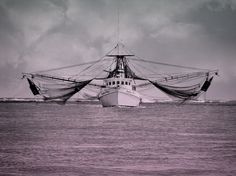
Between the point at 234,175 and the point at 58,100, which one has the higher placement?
the point at 58,100

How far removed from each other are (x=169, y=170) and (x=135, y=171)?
1025mm

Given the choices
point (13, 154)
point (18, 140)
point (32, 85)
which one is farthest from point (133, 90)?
point (13, 154)

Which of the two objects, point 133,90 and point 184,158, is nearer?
point 184,158

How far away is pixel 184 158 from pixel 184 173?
3.03 meters

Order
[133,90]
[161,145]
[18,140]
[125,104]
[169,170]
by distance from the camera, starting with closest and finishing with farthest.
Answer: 1. [169,170]
2. [161,145]
3. [18,140]
4. [125,104]
5. [133,90]

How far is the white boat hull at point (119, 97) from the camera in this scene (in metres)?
55.3

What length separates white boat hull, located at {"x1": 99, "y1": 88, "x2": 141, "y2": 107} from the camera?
55281 millimetres

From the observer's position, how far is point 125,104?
186 feet

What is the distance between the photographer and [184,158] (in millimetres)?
16500

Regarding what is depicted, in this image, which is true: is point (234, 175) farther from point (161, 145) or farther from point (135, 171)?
point (161, 145)

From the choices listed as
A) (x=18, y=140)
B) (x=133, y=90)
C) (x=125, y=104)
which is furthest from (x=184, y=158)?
(x=133, y=90)

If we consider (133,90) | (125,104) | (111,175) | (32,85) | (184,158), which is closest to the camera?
(111,175)

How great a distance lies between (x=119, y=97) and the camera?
181 ft

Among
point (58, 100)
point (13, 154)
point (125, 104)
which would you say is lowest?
point (13, 154)
